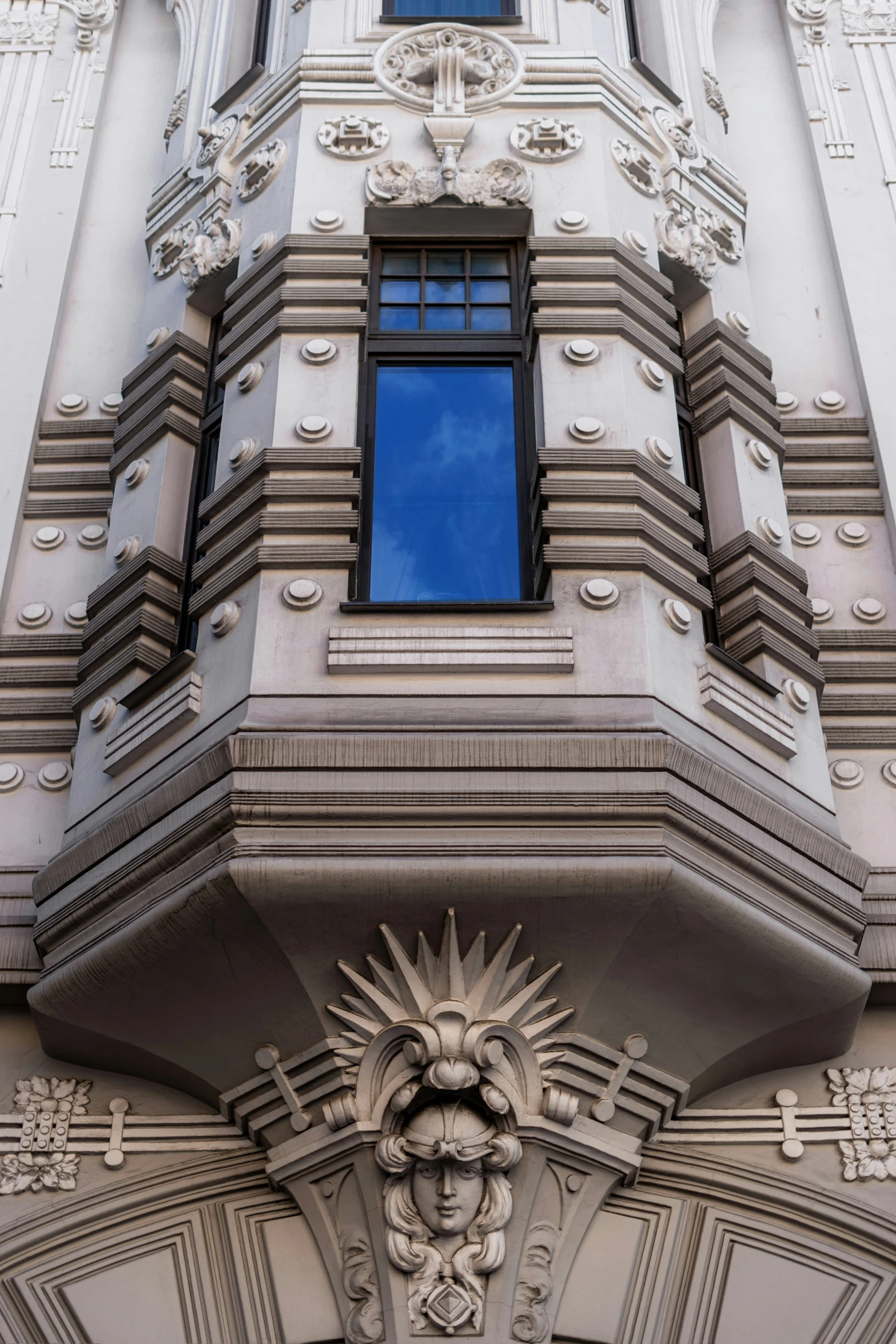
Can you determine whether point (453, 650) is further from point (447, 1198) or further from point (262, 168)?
point (262, 168)

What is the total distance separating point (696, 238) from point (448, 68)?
2194 millimetres

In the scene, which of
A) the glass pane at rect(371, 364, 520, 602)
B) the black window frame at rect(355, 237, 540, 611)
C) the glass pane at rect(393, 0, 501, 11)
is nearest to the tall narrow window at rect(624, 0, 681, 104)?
the glass pane at rect(393, 0, 501, 11)

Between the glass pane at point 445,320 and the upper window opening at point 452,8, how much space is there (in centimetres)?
281

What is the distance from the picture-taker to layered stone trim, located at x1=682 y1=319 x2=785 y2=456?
38.3 feet

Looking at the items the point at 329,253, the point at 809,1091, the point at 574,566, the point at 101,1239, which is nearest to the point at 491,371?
the point at 329,253

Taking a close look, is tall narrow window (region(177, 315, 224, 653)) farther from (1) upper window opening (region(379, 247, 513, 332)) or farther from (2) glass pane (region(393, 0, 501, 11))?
(2) glass pane (region(393, 0, 501, 11))

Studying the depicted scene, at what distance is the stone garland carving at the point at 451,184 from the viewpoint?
1177 centimetres

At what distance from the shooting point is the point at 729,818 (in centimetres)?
902

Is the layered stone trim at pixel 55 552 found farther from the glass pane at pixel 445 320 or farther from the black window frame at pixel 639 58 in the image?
the black window frame at pixel 639 58

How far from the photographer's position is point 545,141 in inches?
473

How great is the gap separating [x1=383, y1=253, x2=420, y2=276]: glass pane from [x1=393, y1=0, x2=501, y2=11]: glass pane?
237cm

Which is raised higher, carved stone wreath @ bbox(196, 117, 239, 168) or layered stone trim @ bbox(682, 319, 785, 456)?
carved stone wreath @ bbox(196, 117, 239, 168)

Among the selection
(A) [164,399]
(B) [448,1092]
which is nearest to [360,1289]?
(B) [448,1092]

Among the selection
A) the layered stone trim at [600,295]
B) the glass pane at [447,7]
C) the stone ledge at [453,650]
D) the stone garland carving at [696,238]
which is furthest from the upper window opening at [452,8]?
the stone ledge at [453,650]
